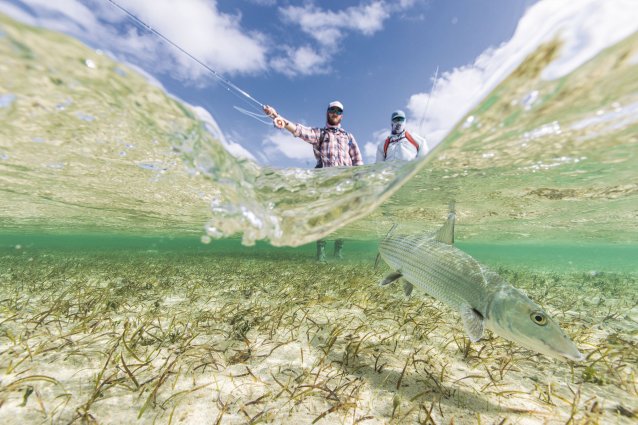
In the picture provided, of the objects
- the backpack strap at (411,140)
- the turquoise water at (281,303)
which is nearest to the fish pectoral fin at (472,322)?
the turquoise water at (281,303)

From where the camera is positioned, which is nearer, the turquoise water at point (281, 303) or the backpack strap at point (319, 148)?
the turquoise water at point (281, 303)

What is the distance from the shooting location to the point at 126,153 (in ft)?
25.1

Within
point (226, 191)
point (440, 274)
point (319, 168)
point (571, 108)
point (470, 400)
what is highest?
point (571, 108)

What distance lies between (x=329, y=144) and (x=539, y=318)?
6.30 meters

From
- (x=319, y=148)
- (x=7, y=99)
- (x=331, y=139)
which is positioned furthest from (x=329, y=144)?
(x=7, y=99)

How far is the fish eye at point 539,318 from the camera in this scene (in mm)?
2176

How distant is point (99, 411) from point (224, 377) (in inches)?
40.5

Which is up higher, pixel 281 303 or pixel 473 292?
pixel 473 292

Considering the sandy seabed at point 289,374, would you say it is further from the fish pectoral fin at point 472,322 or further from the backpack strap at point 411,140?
the backpack strap at point 411,140

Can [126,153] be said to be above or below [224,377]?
above

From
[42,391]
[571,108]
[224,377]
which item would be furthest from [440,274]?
[571,108]

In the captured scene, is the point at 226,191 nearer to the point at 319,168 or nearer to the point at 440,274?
the point at 319,168

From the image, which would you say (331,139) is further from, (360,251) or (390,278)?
(360,251)

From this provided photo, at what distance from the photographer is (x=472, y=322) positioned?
261cm
